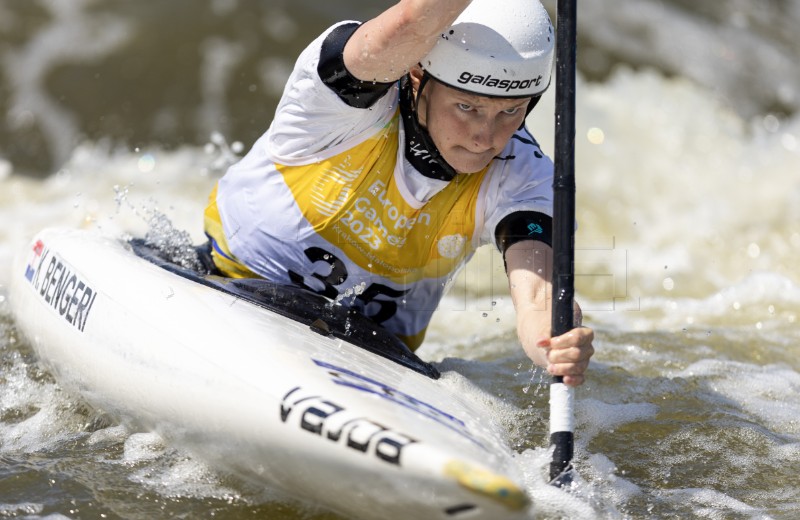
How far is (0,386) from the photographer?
3.25 metres

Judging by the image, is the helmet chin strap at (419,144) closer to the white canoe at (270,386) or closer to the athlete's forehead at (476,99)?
the athlete's forehead at (476,99)

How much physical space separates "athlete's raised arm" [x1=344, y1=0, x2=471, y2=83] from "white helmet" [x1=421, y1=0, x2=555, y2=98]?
13 centimetres

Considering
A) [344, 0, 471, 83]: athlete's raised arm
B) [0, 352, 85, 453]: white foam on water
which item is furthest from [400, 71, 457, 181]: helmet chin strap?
[0, 352, 85, 453]: white foam on water

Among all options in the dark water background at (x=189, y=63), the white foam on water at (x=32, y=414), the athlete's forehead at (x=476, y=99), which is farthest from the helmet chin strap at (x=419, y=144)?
the dark water background at (x=189, y=63)

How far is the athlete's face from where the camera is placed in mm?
2684

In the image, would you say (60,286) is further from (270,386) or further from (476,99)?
(476,99)

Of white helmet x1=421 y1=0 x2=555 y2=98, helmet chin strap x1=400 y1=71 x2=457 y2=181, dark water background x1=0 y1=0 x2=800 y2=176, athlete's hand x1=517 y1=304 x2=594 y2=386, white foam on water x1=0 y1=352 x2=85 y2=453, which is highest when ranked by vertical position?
dark water background x1=0 y1=0 x2=800 y2=176

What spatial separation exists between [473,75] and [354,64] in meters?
0.33

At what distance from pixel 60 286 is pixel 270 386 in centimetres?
119

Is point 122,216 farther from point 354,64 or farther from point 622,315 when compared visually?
point 354,64

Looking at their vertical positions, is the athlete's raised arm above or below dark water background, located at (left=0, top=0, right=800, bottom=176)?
below

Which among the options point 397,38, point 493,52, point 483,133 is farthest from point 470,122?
point 397,38

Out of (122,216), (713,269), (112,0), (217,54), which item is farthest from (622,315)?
(112,0)

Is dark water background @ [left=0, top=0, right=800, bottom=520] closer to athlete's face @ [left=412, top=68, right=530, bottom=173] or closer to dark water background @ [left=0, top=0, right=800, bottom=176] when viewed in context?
dark water background @ [left=0, top=0, right=800, bottom=176]
